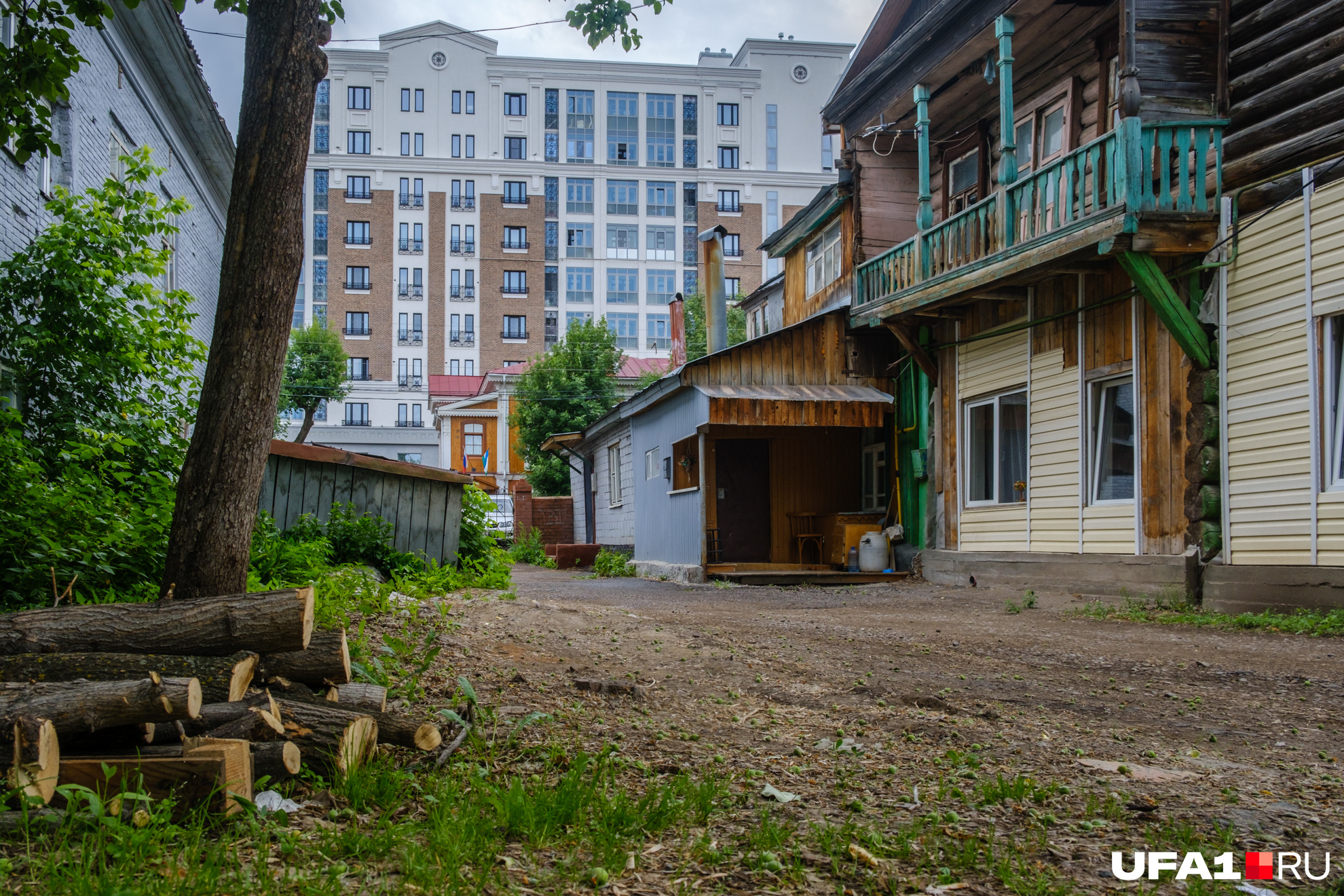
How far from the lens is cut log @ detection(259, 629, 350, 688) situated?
12.7 feet

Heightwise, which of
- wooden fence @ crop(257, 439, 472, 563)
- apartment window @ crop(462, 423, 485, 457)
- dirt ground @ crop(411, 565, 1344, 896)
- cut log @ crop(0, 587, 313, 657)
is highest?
apartment window @ crop(462, 423, 485, 457)

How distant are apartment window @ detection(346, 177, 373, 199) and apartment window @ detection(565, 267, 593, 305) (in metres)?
12.3

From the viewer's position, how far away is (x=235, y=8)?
6281mm

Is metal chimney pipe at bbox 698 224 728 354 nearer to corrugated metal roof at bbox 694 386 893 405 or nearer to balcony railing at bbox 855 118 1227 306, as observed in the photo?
corrugated metal roof at bbox 694 386 893 405

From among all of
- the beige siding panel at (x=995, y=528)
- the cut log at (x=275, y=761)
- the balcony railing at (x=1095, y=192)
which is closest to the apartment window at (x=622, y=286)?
the balcony railing at (x=1095, y=192)

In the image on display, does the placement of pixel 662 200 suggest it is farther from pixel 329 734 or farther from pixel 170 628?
pixel 329 734

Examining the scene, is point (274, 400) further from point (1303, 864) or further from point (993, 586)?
point (993, 586)

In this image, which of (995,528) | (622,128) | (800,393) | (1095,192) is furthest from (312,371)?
(1095,192)

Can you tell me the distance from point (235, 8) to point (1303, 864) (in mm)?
6981

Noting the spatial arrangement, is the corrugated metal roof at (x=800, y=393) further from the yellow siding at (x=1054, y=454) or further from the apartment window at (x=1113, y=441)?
the apartment window at (x=1113, y=441)

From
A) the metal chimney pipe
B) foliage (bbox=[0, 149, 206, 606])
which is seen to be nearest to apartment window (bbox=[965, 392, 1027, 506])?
the metal chimney pipe

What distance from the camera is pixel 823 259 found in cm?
1856

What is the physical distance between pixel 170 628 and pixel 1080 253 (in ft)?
28.4

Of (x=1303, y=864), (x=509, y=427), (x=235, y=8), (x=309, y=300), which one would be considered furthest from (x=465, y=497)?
(x=309, y=300)
